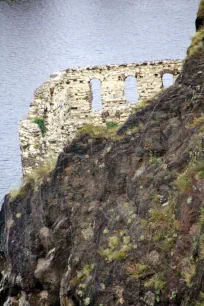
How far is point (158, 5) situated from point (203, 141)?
4651 centimetres

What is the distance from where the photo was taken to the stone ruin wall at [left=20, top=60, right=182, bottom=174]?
22.3 m

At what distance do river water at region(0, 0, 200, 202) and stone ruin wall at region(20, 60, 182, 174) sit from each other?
1461cm

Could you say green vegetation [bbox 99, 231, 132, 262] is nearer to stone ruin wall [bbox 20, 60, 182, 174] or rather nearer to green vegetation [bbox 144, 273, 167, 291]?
green vegetation [bbox 144, 273, 167, 291]

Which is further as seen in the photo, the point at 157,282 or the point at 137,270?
the point at 137,270

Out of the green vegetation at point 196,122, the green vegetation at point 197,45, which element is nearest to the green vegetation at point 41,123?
the green vegetation at point 197,45

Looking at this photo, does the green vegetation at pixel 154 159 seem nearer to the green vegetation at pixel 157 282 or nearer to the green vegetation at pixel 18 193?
the green vegetation at pixel 157 282

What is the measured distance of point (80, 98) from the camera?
948 inches

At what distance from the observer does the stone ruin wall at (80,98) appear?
22.3 metres

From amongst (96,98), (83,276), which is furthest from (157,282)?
(96,98)

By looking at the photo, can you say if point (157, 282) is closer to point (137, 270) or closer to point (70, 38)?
point (137, 270)

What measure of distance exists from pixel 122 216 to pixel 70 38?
132ft

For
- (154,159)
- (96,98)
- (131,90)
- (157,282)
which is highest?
(154,159)

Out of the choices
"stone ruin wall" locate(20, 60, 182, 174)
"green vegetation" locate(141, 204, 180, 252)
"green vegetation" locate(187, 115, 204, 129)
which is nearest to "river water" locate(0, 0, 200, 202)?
"stone ruin wall" locate(20, 60, 182, 174)

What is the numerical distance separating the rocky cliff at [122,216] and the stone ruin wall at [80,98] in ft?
14.3
